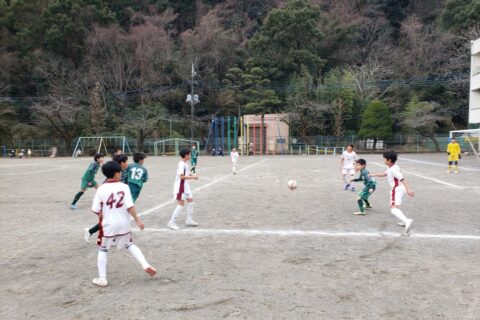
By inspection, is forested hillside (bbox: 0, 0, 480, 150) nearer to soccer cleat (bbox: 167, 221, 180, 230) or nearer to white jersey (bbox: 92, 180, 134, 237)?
soccer cleat (bbox: 167, 221, 180, 230)

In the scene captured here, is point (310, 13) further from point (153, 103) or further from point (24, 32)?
point (24, 32)

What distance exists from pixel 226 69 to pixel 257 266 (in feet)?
154

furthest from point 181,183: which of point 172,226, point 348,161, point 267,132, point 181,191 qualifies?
point 267,132

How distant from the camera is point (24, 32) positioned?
1898 inches

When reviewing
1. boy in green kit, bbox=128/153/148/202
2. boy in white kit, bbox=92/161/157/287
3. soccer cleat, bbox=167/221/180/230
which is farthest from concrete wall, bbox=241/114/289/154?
boy in white kit, bbox=92/161/157/287

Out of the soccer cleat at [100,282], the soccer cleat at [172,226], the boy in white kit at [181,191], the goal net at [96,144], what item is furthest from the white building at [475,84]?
the soccer cleat at [100,282]

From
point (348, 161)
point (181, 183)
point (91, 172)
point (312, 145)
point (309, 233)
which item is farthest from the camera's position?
point (312, 145)

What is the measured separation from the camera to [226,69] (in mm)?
49469

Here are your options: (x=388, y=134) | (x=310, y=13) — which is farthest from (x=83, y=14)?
(x=388, y=134)

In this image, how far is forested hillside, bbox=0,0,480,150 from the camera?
43000 mm

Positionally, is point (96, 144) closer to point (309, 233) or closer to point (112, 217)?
point (309, 233)

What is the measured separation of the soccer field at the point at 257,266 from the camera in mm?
3506

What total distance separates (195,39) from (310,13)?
1516 centimetres

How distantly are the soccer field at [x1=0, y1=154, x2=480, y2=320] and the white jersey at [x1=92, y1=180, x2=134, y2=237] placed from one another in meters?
0.63
